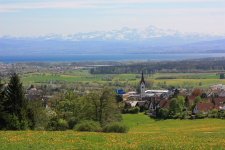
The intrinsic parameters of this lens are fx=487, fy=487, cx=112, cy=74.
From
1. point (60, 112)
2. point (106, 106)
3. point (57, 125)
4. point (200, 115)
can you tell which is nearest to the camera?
point (57, 125)

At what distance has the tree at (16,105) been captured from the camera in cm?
3207

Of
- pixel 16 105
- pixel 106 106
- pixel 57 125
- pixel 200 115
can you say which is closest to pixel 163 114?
pixel 200 115

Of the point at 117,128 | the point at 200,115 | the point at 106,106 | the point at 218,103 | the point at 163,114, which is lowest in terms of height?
the point at 163,114

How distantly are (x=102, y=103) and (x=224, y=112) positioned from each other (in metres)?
21.4

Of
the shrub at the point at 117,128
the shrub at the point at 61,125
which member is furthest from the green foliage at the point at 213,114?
the shrub at the point at 117,128

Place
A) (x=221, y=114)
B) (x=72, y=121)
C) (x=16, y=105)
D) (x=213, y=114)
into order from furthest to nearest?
(x=213, y=114), (x=221, y=114), (x=72, y=121), (x=16, y=105)

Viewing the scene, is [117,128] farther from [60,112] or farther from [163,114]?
[163,114]

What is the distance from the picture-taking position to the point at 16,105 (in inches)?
1312

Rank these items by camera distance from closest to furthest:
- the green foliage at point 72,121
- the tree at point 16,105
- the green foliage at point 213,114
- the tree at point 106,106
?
1. the tree at point 16,105
2. the green foliage at point 72,121
3. the tree at point 106,106
4. the green foliage at point 213,114

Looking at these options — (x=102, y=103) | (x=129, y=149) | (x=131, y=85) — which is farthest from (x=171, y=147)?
(x=131, y=85)

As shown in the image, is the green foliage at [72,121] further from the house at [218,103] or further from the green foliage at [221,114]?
the house at [218,103]

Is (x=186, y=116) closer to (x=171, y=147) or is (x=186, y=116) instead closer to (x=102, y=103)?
(x=102, y=103)

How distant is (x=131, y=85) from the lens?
565ft

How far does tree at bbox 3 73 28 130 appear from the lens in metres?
32.1
